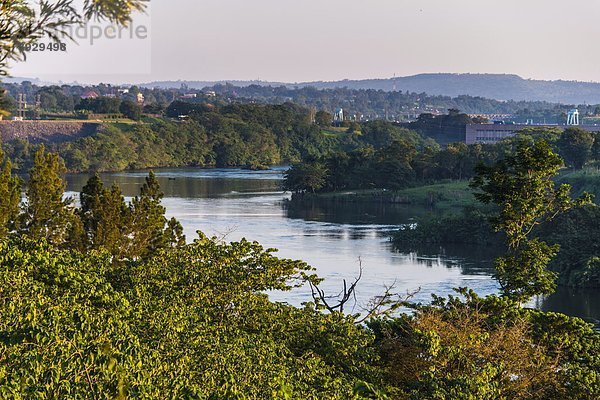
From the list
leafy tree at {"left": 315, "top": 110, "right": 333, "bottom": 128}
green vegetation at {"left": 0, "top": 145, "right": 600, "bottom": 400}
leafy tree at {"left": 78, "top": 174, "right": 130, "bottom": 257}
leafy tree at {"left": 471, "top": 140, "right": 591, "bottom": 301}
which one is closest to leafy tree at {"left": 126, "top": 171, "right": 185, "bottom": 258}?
leafy tree at {"left": 78, "top": 174, "right": 130, "bottom": 257}

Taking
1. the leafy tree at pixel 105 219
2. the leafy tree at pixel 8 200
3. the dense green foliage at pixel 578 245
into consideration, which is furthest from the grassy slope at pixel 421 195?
the leafy tree at pixel 8 200

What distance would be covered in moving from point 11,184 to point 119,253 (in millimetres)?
2893

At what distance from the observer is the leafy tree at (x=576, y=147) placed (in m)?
57.5

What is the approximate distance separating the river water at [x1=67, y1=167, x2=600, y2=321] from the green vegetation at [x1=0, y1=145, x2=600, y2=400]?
3.53 metres

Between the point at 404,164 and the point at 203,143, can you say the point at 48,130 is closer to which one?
the point at 203,143

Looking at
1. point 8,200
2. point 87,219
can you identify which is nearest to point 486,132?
point 87,219

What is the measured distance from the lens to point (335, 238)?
129ft

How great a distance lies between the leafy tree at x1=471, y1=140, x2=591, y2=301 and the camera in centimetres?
1681

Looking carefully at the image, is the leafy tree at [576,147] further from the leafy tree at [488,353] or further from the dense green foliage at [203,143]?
the leafy tree at [488,353]

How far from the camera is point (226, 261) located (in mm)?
14617

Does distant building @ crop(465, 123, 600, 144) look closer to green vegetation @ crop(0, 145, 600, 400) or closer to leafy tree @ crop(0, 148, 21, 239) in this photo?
leafy tree @ crop(0, 148, 21, 239)

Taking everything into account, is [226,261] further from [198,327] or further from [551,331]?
[551,331]

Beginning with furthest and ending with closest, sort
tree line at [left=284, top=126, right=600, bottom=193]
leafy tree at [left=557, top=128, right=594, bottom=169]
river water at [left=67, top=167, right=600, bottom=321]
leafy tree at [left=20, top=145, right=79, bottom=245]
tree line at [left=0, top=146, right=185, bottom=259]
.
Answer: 1. tree line at [left=284, top=126, right=600, bottom=193]
2. leafy tree at [left=557, top=128, right=594, bottom=169]
3. river water at [left=67, top=167, right=600, bottom=321]
4. leafy tree at [left=20, top=145, right=79, bottom=245]
5. tree line at [left=0, top=146, right=185, bottom=259]

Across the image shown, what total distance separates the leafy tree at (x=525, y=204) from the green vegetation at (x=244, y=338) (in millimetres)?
37
